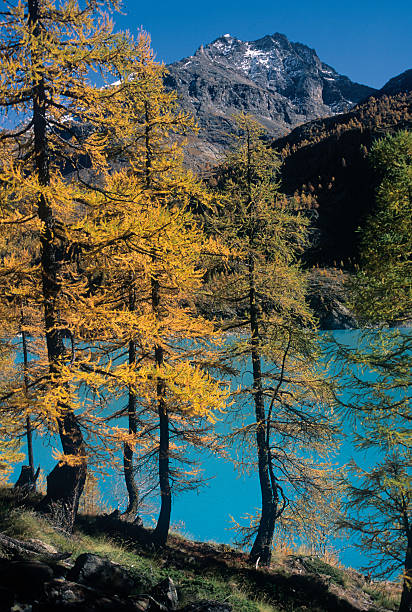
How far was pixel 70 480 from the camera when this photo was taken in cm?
818

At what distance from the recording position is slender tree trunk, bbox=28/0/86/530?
21.8 ft

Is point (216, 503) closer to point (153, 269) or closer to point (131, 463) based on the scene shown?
point (131, 463)

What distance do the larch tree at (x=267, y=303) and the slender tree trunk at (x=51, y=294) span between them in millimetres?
4242

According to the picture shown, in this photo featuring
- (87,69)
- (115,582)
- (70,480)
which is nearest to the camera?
(115,582)

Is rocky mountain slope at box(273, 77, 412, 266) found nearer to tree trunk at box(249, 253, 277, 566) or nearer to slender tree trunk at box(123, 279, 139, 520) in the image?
tree trunk at box(249, 253, 277, 566)

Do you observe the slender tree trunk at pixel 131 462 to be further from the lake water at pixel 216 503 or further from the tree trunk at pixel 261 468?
the lake water at pixel 216 503

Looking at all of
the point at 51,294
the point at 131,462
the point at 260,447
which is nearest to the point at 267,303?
the point at 260,447

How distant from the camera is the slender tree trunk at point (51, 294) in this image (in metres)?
6.66

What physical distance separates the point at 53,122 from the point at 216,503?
1813 centimetres

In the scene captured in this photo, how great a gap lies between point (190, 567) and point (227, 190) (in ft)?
31.2

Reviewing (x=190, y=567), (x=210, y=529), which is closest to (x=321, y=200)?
(x=210, y=529)

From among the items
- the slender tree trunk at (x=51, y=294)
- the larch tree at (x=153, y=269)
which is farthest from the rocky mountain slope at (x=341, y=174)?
the slender tree trunk at (x=51, y=294)

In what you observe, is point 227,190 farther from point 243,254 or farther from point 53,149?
point 53,149

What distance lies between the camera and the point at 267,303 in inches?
448
